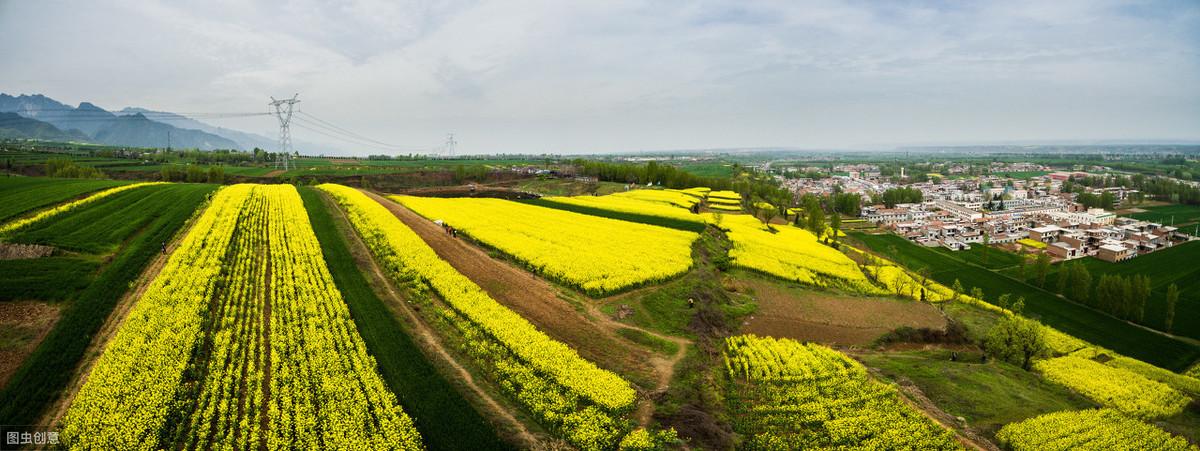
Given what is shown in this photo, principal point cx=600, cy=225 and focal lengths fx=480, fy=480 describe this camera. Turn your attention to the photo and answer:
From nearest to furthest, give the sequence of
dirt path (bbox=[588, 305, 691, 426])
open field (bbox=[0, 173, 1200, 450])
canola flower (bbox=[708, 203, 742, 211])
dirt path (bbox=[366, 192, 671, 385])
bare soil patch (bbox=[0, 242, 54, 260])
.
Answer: open field (bbox=[0, 173, 1200, 450]) < dirt path (bbox=[588, 305, 691, 426]) < dirt path (bbox=[366, 192, 671, 385]) < bare soil patch (bbox=[0, 242, 54, 260]) < canola flower (bbox=[708, 203, 742, 211])

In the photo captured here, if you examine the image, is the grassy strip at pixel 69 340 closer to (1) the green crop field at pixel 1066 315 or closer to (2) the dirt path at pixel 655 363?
(2) the dirt path at pixel 655 363

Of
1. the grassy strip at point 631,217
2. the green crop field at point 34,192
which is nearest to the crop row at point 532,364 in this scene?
the grassy strip at point 631,217

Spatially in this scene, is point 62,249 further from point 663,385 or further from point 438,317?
point 663,385

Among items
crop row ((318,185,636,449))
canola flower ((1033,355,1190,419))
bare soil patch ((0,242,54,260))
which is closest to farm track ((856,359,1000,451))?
canola flower ((1033,355,1190,419))

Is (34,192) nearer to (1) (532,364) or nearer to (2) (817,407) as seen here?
(1) (532,364)

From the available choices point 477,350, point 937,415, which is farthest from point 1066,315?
point 477,350

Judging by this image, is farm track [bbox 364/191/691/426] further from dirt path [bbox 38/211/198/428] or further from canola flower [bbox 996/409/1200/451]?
dirt path [bbox 38/211/198/428]
